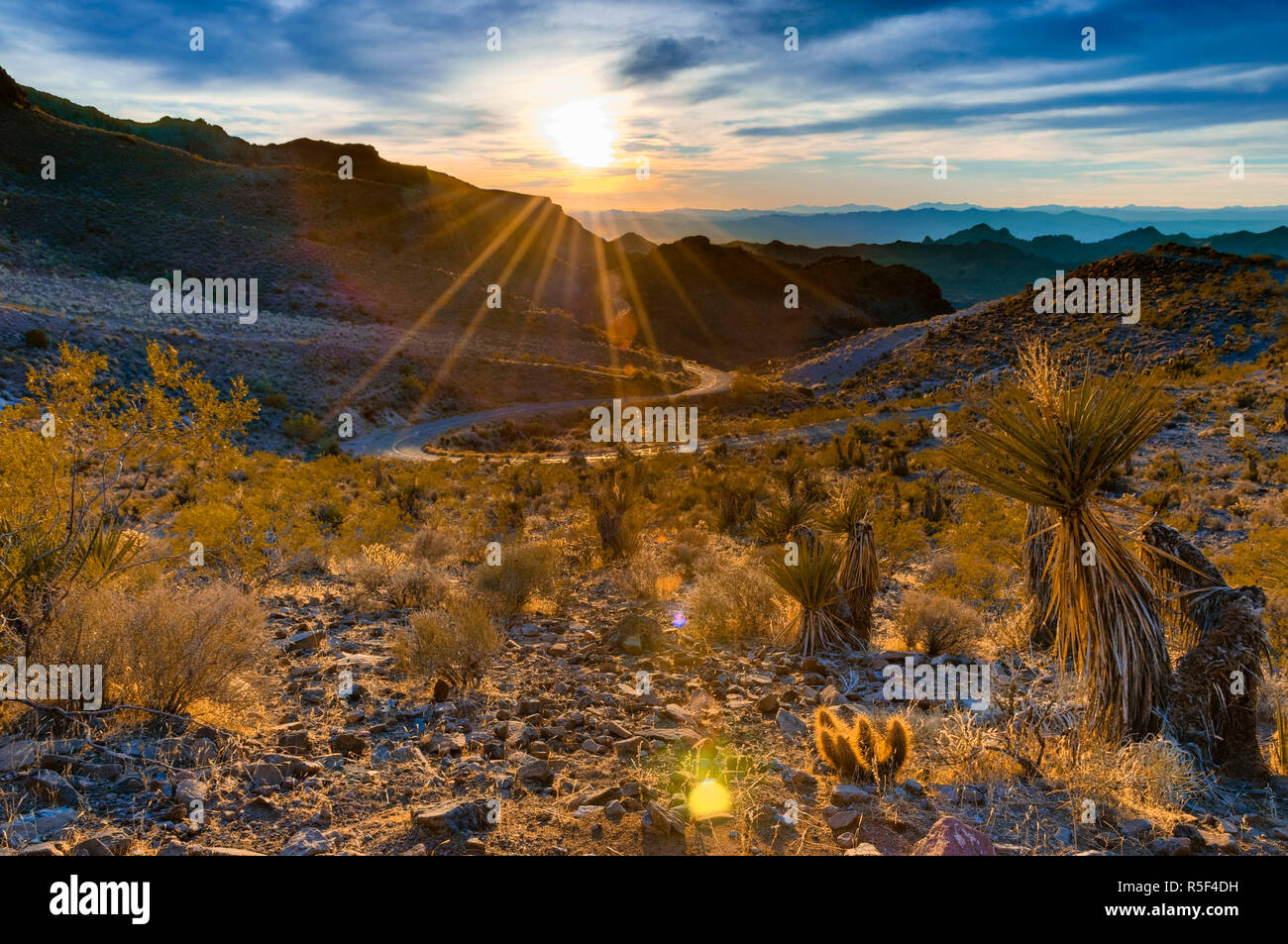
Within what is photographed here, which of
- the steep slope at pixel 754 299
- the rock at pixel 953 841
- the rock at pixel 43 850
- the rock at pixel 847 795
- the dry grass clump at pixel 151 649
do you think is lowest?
the rock at pixel 847 795

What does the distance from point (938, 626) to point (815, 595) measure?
59.5 inches

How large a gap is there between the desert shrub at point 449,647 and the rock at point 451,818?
2231 millimetres

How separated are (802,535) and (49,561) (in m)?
7.03

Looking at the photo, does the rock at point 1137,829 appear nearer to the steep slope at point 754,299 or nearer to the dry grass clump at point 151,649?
the dry grass clump at point 151,649

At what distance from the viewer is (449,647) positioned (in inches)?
257

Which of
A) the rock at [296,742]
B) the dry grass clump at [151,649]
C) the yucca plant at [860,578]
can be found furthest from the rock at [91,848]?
the yucca plant at [860,578]

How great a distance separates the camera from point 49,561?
A: 19.9 feet

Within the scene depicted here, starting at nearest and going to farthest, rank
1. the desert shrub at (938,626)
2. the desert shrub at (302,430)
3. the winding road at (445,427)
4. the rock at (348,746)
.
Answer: the rock at (348,746) → the desert shrub at (938,626) → the winding road at (445,427) → the desert shrub at (302,430)

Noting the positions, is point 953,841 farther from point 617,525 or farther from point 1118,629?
point 617,525

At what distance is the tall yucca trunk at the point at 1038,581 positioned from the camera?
7395 mm

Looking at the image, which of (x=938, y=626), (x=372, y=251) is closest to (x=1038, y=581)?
(x=938, y=626)

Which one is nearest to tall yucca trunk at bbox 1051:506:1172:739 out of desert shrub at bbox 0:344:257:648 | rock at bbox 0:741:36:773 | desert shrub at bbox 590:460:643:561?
rock at bbox 0:741:36:773

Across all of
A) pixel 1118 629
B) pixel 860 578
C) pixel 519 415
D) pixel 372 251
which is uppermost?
pixel 372 251
